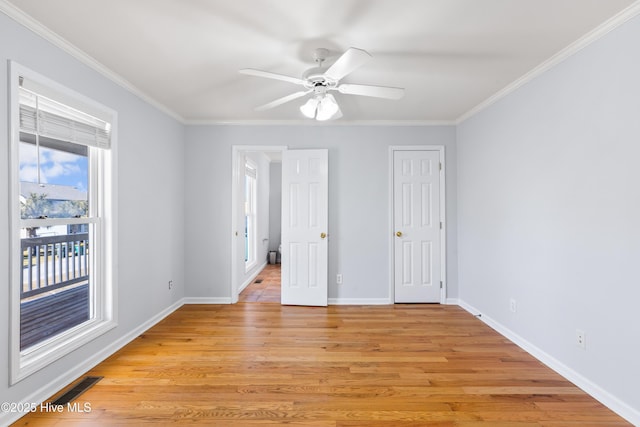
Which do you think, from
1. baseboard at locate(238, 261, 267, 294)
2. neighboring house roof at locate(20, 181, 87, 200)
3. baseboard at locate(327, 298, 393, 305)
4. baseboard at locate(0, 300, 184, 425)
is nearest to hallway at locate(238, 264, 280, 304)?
baseboard at locate(238, 261, 267, 294)

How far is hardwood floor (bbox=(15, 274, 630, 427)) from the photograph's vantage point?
1.79 m

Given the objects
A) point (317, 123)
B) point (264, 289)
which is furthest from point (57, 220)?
point (264, 289)

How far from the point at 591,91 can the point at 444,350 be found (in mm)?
2305

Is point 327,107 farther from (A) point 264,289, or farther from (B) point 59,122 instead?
(A) point 264,289

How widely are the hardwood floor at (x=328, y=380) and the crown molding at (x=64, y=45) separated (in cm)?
242

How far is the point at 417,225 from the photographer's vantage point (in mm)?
3904

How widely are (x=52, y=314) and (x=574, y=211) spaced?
4.16 m

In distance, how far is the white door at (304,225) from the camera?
3855 mm

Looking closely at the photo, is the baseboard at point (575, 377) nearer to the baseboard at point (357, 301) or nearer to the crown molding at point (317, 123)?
the baseboard at point (357, 301)

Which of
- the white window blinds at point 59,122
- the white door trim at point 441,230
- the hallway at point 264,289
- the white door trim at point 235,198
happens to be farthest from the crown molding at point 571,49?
the white window blinds at point 59,122

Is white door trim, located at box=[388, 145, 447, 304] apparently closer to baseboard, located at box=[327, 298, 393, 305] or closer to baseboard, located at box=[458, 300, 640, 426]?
baseboard, located at box=[327, 298, 393, 305]

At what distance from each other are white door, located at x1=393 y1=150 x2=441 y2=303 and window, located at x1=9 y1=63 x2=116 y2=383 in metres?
3.19

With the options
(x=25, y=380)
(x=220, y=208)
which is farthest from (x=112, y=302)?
(x=220, y=208)

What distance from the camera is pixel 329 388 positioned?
81.3 inches
